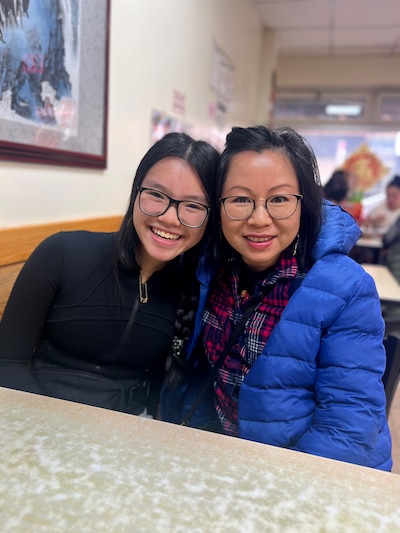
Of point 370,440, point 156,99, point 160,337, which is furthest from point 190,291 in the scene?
point 156,99

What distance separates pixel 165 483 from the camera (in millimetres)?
497

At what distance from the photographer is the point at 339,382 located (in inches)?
34.7

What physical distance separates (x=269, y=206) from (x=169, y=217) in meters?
0.25

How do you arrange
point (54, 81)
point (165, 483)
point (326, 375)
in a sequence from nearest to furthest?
point (165, 483) → point (326, 375) → point (54, 81)

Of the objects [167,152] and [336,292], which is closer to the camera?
[336,292]

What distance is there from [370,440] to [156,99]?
6.22 ft

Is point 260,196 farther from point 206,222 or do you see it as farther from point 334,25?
point 334,25

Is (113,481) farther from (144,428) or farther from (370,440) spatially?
(370,440)

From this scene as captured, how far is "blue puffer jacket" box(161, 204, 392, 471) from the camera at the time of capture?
0.87 metres

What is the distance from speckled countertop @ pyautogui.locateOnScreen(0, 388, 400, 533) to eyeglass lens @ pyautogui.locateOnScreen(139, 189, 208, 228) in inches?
21.1

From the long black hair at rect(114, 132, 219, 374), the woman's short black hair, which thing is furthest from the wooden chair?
the woman's short black hair

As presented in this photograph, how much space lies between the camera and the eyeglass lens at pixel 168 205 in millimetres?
1019

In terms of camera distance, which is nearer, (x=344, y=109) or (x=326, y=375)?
(x=326, y=375)

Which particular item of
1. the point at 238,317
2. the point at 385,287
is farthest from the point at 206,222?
the point at 385,287
